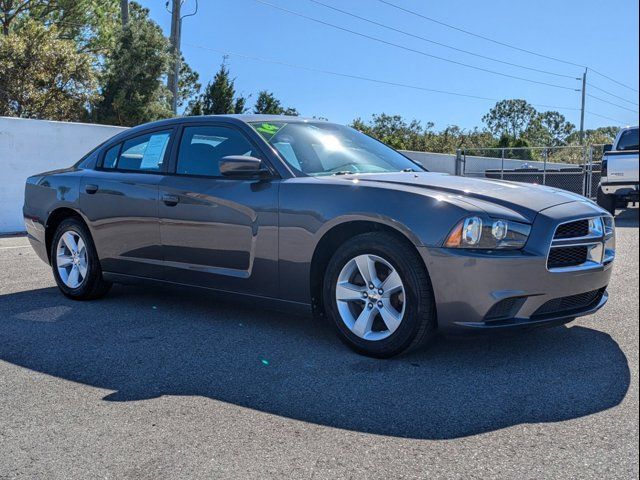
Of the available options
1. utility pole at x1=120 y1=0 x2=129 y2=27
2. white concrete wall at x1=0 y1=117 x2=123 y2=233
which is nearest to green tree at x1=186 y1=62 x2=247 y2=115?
utility pole at x1=120 y1=0 x2=129 y2=27

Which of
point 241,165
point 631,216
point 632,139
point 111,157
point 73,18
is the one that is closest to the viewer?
point 631,216

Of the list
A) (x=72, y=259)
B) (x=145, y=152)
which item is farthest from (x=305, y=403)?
(x=72, y=259)

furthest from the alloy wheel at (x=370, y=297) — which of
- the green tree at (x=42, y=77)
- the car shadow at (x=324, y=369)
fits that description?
the green tree at (x=42, y=77)

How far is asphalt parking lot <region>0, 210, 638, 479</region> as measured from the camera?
256 cm

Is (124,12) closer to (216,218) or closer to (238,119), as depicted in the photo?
(238,119)

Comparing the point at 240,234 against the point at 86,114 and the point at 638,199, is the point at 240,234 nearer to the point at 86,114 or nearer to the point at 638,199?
the point at 638,199

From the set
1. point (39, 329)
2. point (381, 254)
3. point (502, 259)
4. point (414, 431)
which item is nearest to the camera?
point (414, 431)

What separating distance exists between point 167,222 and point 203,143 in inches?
25.8

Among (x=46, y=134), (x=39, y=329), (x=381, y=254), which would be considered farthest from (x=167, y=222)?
(x=46, y=134)

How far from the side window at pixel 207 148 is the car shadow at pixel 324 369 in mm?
944

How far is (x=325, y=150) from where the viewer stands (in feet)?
15.4

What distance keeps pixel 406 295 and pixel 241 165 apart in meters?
1.40

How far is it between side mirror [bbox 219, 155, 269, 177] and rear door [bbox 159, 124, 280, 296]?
12 cm

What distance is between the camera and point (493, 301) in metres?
3.42
